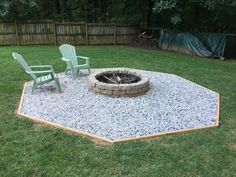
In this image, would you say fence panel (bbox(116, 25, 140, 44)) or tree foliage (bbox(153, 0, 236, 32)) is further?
fence panel (bbox(116, 25, 140, 44))

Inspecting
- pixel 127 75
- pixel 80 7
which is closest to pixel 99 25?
pixel 80 7

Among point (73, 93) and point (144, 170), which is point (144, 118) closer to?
point (144, 170)

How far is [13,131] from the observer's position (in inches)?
132

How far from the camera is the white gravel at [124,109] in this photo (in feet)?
11.9

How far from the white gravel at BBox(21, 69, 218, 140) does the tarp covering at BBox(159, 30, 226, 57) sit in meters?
5.27

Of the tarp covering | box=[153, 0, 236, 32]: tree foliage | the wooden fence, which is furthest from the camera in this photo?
the wooden fence

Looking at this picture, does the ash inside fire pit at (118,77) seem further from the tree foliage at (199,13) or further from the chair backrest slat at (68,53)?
the tree foliage at (199,13)

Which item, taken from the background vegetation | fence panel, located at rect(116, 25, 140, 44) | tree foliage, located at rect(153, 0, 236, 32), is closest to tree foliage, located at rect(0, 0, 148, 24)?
the background vegetation

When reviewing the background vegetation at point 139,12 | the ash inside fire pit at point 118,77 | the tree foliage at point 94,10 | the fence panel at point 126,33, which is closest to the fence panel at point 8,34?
the background vegetation at point 139,12

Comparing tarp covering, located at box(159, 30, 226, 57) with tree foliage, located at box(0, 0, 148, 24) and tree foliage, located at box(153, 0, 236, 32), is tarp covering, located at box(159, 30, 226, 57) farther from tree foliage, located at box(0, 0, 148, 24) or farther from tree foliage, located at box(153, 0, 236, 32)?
tree foliage, located at box(0, 0, 148, 24)

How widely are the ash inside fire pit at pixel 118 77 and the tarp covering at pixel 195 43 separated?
19.3ft

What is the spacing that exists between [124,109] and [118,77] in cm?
124

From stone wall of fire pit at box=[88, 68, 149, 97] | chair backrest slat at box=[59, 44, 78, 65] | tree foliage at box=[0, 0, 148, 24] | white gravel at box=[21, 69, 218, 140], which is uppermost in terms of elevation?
tree foliage at box=[0, 0, 148, 24]

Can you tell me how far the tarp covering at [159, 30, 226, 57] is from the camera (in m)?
10.2
